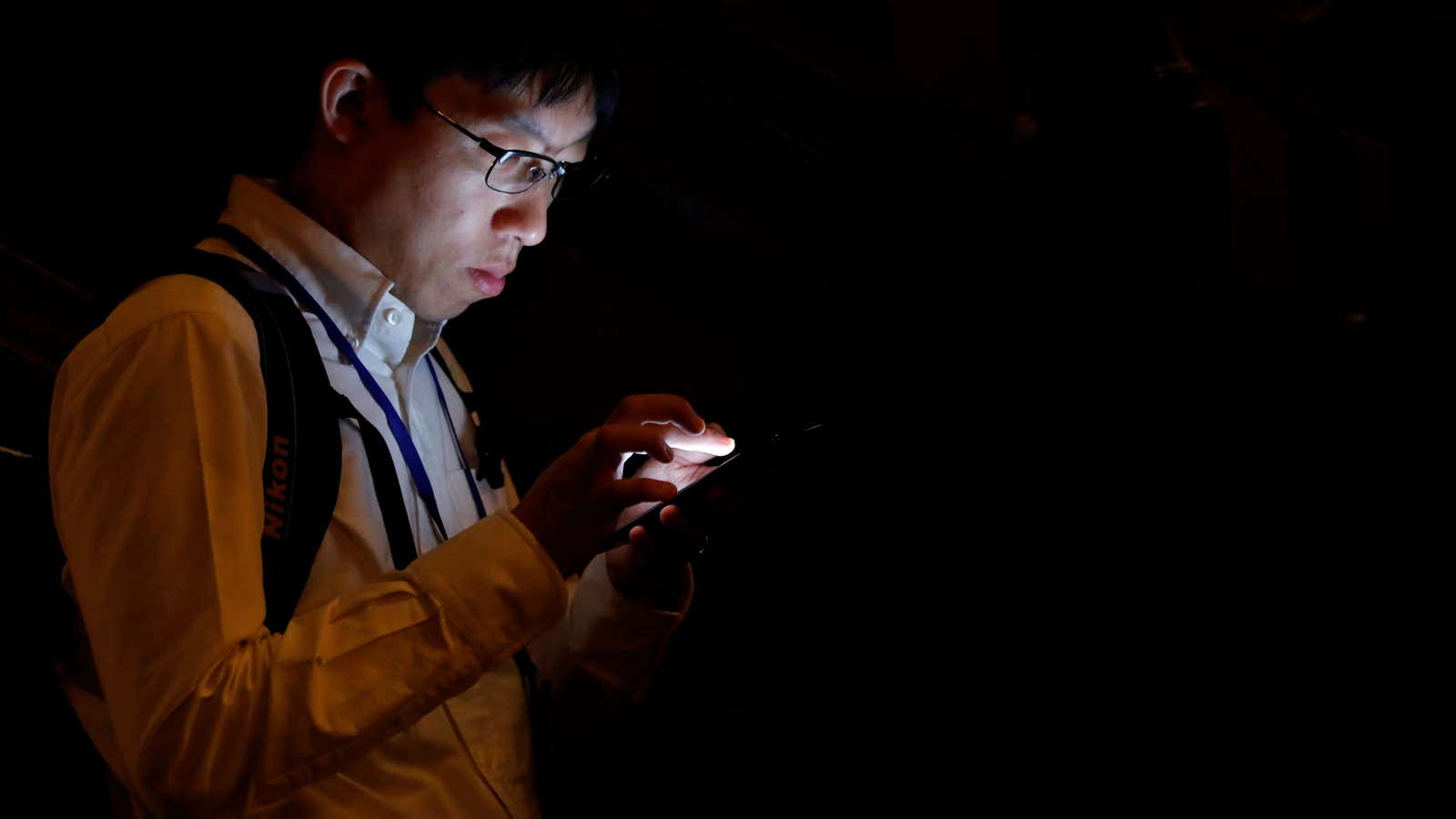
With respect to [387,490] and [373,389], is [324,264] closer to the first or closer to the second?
[373,389]

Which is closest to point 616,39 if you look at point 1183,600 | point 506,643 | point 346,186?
point 346,186

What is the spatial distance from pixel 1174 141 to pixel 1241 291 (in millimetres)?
667

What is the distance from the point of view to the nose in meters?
1.56

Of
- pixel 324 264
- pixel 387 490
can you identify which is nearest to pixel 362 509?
pixel 387 490

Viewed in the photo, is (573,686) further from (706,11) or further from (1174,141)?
(1174,141)

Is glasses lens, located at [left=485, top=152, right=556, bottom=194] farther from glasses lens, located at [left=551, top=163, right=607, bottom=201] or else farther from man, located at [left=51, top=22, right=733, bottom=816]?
glasses lens, located at [left=551, top=163, right=607, bottom=201]

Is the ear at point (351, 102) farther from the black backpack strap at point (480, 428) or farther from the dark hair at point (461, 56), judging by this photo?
the black backpack strap at point (480, 428)

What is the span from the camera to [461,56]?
146cm

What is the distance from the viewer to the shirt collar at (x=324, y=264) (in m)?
1.46

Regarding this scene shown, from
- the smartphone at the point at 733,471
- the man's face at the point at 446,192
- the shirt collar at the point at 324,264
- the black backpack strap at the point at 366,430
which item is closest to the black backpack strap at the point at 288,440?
the black backpack strap at the point at 366,430

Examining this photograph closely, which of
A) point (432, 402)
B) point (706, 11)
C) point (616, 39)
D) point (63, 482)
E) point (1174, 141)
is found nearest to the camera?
point (63, 482)

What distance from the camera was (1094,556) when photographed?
2316 millimetres

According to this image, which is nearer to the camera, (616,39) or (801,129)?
(616,39)

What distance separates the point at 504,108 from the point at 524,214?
0.59 ft
